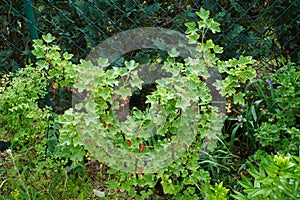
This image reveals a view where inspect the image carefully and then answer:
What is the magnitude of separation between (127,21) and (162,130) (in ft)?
3.81

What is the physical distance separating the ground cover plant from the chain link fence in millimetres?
304

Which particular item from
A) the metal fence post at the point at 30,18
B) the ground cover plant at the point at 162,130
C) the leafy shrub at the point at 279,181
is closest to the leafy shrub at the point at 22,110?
the ground cover plant at the point at 162,130

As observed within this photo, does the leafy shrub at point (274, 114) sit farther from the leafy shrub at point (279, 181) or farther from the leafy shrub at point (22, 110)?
the leafy shrub at point (22, 110)

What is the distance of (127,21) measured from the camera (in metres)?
3.17

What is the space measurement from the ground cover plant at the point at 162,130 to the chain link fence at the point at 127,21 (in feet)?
1.00

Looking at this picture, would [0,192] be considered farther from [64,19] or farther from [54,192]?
[64,19]

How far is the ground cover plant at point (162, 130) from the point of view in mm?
2174

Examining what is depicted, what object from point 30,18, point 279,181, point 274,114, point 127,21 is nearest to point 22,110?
point 30,18

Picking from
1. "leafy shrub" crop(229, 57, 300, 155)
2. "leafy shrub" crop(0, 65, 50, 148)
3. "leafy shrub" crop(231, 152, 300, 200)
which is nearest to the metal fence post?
"leafy shrub" crop(0, 65, 50, 148)

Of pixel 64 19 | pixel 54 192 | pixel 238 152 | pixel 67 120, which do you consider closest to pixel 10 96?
pixel 67 120

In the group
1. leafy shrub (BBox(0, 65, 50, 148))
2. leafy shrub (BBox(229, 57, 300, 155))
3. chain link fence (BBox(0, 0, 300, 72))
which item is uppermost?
chain link fence (BBox(0, 0, 300, 72))

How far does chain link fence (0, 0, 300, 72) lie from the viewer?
3086mm

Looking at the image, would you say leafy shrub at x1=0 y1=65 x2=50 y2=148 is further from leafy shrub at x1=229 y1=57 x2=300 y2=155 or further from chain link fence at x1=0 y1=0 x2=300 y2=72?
leafy shrub at x1=229 y1=57 x2=300 y2=155

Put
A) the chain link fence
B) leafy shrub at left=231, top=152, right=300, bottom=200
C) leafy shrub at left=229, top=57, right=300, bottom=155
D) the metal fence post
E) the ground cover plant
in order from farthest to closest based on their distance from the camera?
the chain link fence → the metal fence post → leafy shrub at left=229, top=57, right=300, bottom=155 → the ground cover plant → leafy shrub at left=231, top=152, right=300, bottom=200
